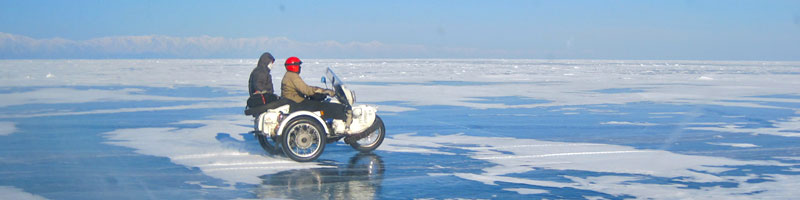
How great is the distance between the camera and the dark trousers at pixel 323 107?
31.9ft

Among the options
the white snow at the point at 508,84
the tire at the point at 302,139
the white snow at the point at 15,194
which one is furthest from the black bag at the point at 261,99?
the white snow at the point at 508,84

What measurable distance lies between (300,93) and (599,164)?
3.60m

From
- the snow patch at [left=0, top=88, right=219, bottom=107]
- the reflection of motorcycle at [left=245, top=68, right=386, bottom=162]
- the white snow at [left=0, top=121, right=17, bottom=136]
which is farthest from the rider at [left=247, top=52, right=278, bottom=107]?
the snow patch at [left=0, top=88, right=219, bottom=107]

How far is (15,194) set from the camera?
7.16 m

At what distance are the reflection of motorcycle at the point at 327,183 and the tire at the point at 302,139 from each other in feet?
1.61

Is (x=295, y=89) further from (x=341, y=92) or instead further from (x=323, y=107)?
(x=341, y=92)

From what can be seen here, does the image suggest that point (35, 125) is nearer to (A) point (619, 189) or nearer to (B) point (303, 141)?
(B) point (303, 141)

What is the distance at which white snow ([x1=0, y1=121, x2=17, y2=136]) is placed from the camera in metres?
12.7

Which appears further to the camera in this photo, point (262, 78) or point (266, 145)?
point (266, 145)

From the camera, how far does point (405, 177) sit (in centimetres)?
823

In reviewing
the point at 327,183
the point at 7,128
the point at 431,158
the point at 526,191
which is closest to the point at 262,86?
the point at 431,158

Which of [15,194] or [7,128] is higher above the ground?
[7,128]

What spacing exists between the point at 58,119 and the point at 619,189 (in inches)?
453

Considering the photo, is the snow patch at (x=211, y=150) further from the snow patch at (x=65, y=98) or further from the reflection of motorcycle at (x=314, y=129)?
the snow patch at (x=65, y=98)
